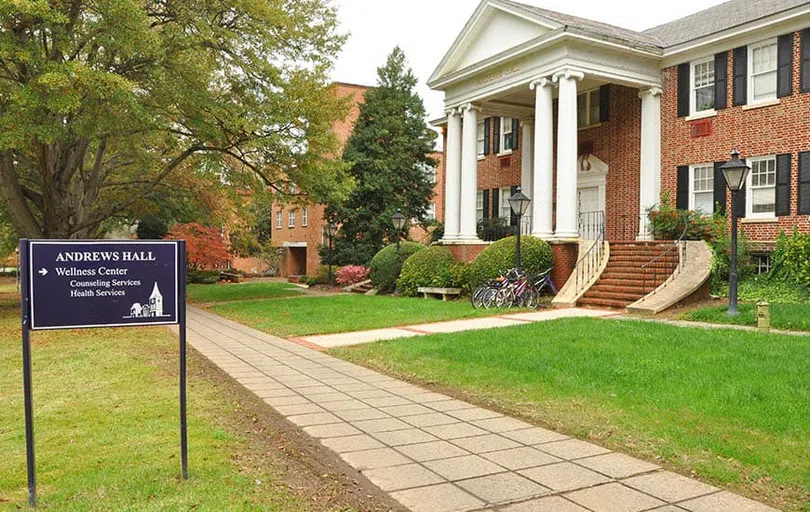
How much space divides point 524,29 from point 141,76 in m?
11.8

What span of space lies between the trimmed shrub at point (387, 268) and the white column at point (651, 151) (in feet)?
26.1

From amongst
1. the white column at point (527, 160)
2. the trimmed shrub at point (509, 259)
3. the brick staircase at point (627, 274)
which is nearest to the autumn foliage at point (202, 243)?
the white column at point (527, 160)

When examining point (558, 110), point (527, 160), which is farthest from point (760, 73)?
point (527, 160)

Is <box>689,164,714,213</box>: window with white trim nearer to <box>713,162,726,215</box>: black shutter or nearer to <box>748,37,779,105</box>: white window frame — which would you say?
<box>713,162,726,215</box>: black shutter

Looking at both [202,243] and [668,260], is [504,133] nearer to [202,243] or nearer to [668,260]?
[668,260]

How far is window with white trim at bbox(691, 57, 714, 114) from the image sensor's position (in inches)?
766

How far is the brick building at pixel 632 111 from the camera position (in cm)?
1758

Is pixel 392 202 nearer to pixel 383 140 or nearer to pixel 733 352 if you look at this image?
pixel 383 140

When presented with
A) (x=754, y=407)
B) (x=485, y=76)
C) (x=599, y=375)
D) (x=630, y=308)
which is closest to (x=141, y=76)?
(x=485, y=76)

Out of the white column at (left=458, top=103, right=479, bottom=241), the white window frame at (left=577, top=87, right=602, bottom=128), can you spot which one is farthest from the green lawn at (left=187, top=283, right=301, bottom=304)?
the white window frame at (left=577, top=87, right=602, bottom=128)

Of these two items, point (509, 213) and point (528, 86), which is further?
point (509, 213)

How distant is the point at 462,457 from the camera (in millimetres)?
4926

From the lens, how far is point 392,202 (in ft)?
107

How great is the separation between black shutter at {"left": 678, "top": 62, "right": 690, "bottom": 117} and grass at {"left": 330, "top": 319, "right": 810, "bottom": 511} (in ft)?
37.4
